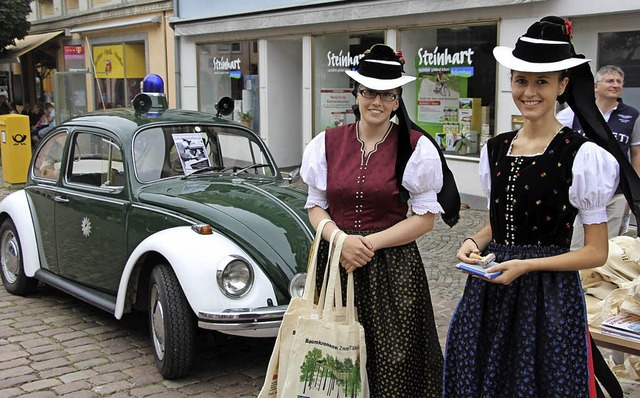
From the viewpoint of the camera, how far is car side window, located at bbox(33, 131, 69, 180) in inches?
243

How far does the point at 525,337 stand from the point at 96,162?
13.8 ft

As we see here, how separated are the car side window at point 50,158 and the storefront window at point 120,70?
41.1 feet

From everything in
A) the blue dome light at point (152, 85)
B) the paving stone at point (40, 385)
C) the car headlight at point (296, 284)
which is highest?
the blue dome light at point (152, 85)

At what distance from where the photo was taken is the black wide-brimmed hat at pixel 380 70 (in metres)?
3.11

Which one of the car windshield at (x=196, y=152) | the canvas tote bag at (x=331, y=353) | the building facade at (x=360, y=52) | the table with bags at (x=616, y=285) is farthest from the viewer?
the building facade at (x=360, y=52)

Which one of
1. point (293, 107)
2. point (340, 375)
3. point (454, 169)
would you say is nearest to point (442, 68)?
point (454, 169)

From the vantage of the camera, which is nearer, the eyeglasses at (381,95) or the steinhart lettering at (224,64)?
the eyeglasses at (381,95)

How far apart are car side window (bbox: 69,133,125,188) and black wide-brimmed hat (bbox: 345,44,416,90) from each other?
110 inches

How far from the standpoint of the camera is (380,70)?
3152 millimetres

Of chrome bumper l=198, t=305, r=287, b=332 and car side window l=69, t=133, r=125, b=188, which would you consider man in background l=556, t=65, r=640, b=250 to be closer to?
chrome bumper l=198, t=305, r=287, b=332

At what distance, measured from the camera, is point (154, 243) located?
183 inches

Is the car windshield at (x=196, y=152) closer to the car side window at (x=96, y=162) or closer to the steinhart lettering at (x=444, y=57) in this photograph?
the car side window at (x=96, y=162)

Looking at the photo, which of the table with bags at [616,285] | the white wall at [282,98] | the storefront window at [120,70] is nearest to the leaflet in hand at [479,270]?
the table with bags at [616,285]

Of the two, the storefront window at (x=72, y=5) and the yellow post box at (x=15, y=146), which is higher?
the storefront window at (x=72, y=5)
